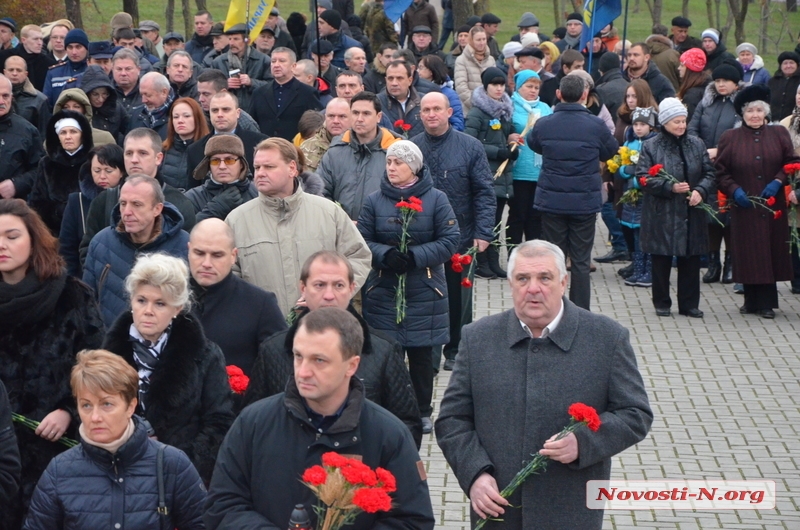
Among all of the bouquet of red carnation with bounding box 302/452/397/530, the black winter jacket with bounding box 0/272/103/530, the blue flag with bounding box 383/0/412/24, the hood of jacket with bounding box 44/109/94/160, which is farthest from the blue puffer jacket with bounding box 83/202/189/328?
the blue flag with bounding box 383/0/412/24

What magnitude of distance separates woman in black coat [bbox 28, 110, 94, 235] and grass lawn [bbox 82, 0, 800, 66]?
23529 millimetres

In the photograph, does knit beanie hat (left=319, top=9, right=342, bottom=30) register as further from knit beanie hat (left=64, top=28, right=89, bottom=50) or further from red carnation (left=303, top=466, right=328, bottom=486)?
red carnation (left=303, top=466, right=328, bottom=486)

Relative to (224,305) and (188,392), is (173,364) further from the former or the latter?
(224,305)

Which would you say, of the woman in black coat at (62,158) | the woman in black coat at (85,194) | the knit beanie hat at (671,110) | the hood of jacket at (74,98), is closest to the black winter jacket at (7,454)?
the woman in black coat at (85,194)

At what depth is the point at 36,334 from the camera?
5.62 meters

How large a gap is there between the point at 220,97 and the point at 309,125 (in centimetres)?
119

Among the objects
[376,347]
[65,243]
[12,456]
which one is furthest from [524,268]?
[65,243]

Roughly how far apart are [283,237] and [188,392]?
212cm

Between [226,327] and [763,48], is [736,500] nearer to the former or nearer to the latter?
[226,327]

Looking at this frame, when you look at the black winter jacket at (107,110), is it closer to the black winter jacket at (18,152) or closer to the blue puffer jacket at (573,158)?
the black winter jacket at (18,152)

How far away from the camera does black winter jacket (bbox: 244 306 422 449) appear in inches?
209

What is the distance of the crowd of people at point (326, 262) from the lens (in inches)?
177

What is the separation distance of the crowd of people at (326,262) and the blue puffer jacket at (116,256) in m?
0.02

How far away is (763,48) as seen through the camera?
119 feet
